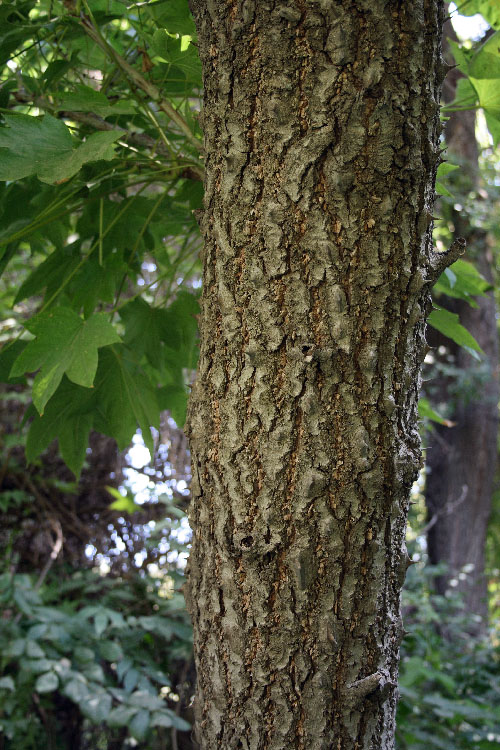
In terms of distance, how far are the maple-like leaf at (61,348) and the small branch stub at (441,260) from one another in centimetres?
42

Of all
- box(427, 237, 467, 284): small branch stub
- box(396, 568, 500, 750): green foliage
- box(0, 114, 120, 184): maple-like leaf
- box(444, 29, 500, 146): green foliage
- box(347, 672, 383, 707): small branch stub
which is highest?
box(444, 29, 500, 146): green foliage

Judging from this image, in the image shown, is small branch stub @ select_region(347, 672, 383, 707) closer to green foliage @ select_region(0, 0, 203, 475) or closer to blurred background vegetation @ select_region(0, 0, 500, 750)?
blurred background vegetation @ select_region(0, 0, 500, 750)

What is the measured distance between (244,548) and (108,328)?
0.36m

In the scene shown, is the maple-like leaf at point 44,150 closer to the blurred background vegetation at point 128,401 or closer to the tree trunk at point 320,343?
the blurred background vegetation at point 128,401

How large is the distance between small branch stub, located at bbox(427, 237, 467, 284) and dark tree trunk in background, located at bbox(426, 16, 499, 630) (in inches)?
150

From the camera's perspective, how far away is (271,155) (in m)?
0.68

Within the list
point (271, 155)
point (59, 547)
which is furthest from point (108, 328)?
point (59, 547)

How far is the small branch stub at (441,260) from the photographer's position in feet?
2.36

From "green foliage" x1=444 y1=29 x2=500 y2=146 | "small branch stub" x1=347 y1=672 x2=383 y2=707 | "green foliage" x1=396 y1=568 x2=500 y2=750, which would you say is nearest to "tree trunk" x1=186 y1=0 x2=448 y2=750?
"small branch stub" x1=347 y1=672 x2=383 y2=707

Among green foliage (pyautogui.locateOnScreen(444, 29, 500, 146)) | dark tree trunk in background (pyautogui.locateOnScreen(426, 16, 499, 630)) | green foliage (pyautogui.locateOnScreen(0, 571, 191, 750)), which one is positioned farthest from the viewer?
dark tree trunk in background (pyautogui.locateOnScreen(426, 16, 499, 630))

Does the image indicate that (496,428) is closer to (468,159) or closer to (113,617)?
(468,159)

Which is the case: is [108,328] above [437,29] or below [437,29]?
below

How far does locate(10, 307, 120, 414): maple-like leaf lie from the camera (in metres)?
0.83

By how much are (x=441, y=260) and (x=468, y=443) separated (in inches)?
176
